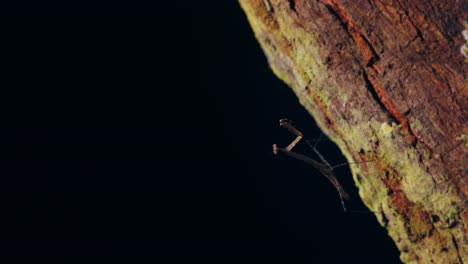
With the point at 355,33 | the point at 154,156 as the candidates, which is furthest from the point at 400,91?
the point at 154,156

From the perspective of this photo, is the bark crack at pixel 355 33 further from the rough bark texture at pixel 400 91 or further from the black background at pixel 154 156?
the black background at pixel 154 156

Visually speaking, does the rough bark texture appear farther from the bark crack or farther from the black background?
the black background

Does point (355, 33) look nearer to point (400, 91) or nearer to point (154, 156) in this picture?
point (400, 91)

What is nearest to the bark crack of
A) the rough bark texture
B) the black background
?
the rough bark texture

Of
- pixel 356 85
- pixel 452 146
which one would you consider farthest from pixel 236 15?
pixel 452 146

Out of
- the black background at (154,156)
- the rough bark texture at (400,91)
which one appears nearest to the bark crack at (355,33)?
the rough bark texture at (400,91)
